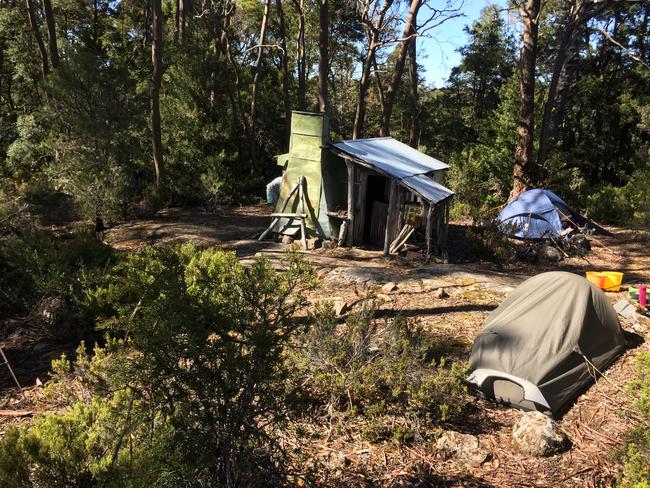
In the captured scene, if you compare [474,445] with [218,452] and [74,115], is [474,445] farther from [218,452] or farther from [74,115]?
[74,115]

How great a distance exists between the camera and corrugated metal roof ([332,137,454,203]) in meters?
11.4

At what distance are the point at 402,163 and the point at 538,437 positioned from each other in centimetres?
957

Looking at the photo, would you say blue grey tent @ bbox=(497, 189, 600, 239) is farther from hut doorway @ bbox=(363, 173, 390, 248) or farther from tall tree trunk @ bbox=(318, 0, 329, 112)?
tall tree trunk @ bbox=(318, 0, 329, 112)

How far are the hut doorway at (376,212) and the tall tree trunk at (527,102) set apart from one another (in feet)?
17.2

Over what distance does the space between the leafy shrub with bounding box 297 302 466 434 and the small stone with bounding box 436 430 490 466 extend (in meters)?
0.21

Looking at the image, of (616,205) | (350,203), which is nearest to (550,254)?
(350,203)

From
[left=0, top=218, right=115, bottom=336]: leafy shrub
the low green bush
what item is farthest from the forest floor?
the low green bush

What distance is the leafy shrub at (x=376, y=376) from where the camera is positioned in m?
4.83

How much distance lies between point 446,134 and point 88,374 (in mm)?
25241

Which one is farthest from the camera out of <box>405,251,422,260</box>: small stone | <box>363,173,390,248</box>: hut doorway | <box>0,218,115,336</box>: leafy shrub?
<box>363,173,390,248</box>: hut doorway

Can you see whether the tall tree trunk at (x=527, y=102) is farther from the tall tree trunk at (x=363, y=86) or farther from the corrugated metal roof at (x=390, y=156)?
the tall tree trunk at (x=363, y=86)

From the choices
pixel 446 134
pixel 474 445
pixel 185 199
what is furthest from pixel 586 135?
pixel 474 445

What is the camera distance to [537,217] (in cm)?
1355

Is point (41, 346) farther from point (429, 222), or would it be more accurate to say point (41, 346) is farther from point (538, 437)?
point (429, 222)
